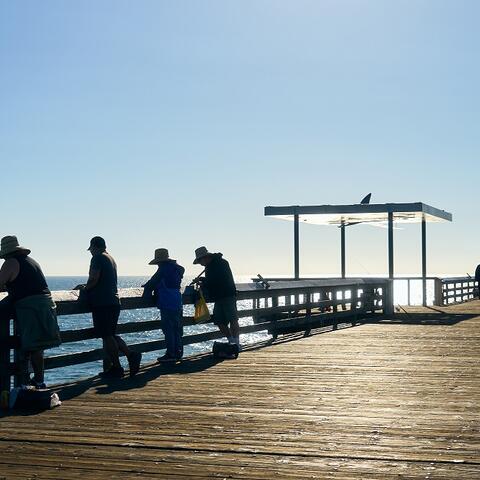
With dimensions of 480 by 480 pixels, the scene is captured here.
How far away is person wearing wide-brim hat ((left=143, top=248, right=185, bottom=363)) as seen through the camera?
430 inches

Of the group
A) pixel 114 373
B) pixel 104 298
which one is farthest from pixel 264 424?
pixel 114 373

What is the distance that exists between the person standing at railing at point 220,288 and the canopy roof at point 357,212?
11.7 m

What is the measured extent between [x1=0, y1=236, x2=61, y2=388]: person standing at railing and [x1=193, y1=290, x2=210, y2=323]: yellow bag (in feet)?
12.7

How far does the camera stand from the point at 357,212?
23.2 m

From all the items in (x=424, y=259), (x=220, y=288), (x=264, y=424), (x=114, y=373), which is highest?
(x=424, y=259)

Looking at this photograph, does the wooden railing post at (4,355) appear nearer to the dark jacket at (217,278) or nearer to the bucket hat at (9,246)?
the bucket hat at (9,246)

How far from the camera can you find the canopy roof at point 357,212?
23.2 metres

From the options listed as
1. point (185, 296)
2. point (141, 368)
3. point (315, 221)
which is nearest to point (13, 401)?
point (141, 368)

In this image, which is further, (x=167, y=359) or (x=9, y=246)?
(x=167, y=359)

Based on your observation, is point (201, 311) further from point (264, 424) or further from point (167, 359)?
point (264, 424)

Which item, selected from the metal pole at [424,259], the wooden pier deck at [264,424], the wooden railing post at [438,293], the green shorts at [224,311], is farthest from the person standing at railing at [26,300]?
the wooden railing post at [438,293]

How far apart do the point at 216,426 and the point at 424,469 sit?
192 centimetres

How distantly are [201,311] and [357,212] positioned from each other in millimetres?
12281

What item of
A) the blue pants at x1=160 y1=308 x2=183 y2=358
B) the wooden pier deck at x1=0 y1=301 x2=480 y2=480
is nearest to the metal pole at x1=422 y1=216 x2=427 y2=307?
the wooden pier deck at x1=0 y1=301 x2=480 y2=480
